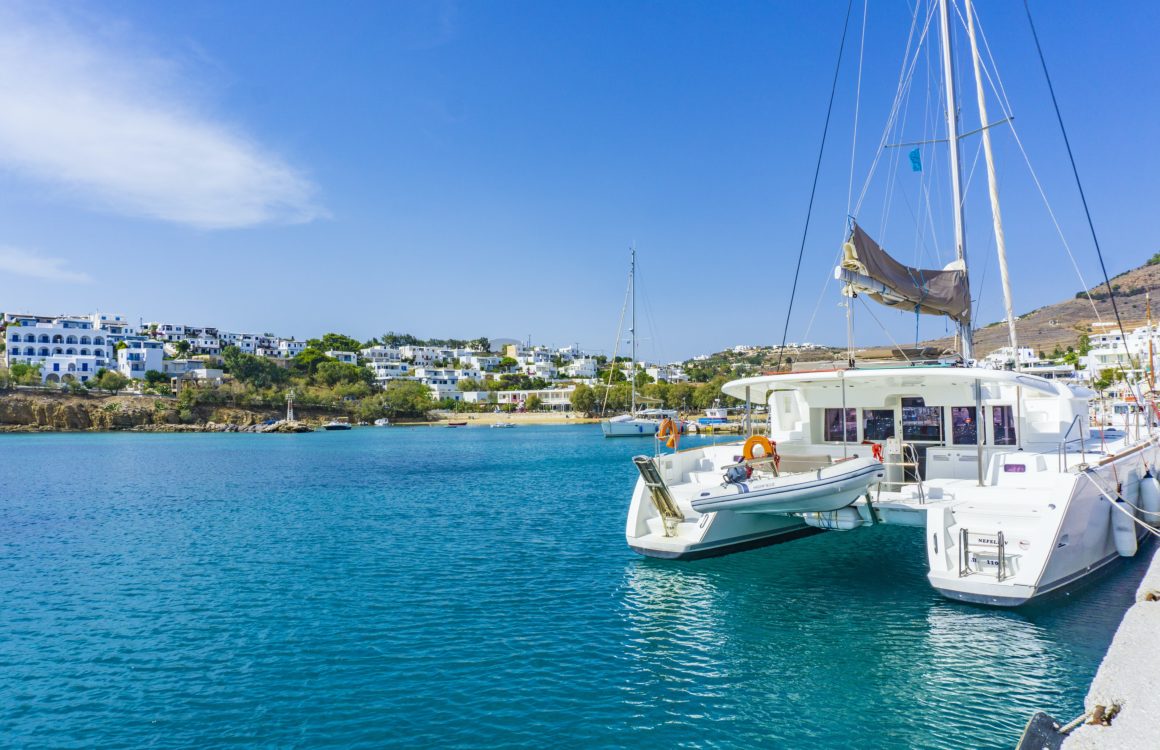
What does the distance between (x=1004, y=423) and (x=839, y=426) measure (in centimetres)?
321

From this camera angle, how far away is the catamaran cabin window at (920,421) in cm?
1430

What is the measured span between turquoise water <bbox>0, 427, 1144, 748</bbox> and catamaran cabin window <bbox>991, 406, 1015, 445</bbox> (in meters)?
2.80

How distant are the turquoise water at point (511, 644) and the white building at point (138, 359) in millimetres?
111669

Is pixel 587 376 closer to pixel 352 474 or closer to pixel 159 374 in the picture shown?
pixel 159 374

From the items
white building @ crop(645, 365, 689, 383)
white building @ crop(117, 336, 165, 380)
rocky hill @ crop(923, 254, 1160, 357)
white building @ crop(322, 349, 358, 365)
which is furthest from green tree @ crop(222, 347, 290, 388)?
rocky hill @ crop(923, 254, 1160, 357)

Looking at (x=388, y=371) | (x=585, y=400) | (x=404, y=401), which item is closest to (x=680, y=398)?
(x=585, y=400)

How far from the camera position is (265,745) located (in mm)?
6785

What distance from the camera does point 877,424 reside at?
49.4ft

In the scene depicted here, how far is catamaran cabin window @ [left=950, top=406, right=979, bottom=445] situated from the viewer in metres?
14.0

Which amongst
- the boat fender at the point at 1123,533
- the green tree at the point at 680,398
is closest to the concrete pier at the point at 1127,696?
the boat fender at the point at 1123,533

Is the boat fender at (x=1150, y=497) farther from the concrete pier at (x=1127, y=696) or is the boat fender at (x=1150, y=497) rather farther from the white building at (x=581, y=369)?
the white building at (x=581, y=369)

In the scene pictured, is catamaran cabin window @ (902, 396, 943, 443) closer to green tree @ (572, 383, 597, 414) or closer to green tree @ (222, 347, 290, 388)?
green tree @ (572, 383, 597, 414)

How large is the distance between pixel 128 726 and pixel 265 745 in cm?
179

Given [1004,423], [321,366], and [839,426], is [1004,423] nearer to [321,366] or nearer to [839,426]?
[839,426]
